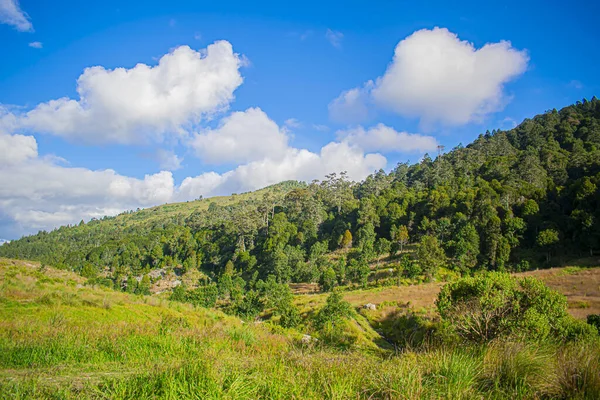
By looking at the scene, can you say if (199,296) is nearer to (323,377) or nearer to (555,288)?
(555,288)

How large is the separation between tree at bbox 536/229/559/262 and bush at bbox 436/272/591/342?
46.0 meters

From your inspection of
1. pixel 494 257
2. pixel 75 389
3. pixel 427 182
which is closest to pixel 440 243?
pixel 494 257

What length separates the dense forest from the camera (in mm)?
57000

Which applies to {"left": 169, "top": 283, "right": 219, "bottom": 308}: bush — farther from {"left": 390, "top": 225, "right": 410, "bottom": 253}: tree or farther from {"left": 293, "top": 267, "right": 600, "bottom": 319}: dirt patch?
{"left": 390, "top": 225, "right": 410, "bottom": 253}: tree

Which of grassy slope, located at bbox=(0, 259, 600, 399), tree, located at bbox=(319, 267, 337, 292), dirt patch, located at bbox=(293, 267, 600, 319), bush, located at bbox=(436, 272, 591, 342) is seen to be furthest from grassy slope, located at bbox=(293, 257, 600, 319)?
grassy slope, located at bbox=(0, 259, 600, 399)

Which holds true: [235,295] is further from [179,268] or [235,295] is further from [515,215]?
[515,215]

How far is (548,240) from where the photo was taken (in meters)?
53.9

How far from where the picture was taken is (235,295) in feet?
186

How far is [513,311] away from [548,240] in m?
51.9

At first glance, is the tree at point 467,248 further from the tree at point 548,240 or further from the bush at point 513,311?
the bush at point 513,311

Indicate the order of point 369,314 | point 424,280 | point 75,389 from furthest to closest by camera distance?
point 424,280 < point 369,314 < point 75,389

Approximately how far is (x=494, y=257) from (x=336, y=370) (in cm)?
6407

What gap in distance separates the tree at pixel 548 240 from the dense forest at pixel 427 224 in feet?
0.69

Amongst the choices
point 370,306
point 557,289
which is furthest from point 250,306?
point 557,289
